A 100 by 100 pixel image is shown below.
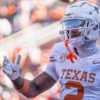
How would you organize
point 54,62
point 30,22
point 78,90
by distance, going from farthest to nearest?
point 30,22 < point 54,62 < point 78,90

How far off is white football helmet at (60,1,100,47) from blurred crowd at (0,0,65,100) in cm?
174

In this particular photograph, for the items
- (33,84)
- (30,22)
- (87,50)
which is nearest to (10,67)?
(33,84)

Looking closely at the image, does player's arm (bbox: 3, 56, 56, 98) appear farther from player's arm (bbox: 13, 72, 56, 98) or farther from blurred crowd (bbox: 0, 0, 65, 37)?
blurred crowd (bbox: 0, 0, 65, 37)

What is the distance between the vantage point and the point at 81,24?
7.06 feet

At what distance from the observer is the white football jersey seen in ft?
6.77

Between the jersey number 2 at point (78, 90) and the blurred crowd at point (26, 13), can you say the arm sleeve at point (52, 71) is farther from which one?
the blurred crowd at point (26, 13)

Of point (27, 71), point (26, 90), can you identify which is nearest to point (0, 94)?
point (27, 71)

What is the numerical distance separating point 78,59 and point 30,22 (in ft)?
6.10

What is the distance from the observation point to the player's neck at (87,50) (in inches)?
85.3

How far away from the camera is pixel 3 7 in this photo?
4.01 m

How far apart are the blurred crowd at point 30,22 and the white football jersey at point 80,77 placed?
1.75 m

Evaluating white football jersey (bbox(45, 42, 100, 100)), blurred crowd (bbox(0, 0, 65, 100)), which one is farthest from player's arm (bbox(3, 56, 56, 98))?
blurred crowd (bbox(0, 0, 65, 100))

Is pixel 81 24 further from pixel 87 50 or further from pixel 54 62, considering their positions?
pixel 54 62

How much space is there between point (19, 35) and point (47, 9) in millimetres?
319
